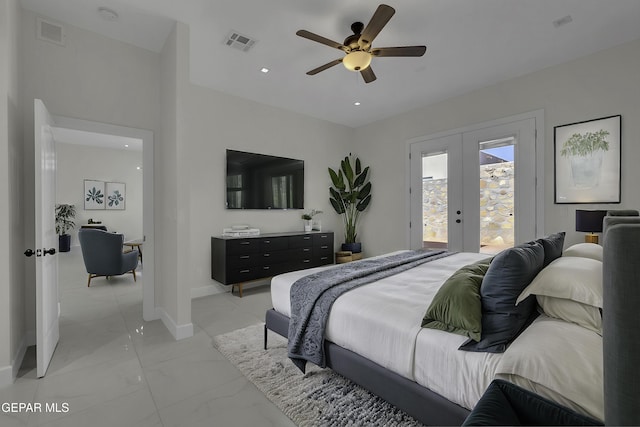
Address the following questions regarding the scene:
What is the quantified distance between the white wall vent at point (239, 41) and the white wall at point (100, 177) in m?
7.19

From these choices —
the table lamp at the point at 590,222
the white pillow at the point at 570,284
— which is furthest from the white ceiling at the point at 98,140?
the table lamp at the point at 590,222

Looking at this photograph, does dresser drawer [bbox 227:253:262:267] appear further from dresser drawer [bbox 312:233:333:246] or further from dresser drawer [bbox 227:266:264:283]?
dresser drawer [bbox 312:233:333:246]

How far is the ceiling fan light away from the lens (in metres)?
2.70

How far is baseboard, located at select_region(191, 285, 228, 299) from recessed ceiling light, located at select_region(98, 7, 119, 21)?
3.15 m

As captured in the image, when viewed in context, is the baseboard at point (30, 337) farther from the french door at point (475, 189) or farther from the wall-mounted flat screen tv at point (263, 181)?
the french door at point (475, 189)

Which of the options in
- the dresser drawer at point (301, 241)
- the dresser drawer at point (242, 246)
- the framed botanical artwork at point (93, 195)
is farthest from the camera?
the framed botanical artwork at point (93, 195)

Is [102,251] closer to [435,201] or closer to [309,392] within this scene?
[309,392]

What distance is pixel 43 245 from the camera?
2.22m

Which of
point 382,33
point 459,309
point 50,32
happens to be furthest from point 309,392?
point 50,32

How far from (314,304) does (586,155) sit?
366cm

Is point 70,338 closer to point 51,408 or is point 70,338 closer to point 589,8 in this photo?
point 51,408

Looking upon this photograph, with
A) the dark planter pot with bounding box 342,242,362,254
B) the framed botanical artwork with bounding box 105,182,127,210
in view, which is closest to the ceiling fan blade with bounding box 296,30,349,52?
the dark planter pot with bounding box 342,242,362,254

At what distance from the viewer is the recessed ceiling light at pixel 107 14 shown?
105 inches

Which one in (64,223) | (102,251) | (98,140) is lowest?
(102,251)
